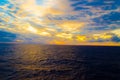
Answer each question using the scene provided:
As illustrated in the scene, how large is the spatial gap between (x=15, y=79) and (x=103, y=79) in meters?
22.9

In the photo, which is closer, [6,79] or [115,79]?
[6,79]

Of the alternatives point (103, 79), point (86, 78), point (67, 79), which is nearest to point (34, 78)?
point (67, 79)

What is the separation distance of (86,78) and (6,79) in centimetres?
2078

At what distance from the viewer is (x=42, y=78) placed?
36.8 meters

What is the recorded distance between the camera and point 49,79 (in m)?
36.2

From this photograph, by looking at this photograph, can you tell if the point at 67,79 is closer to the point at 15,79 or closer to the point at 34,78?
the point at 34,78

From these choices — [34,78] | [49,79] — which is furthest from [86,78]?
[34,78]

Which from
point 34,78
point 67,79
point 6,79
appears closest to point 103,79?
point 67,79

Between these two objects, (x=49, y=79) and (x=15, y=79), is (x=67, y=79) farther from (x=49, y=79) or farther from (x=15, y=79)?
(x=15, y=79)

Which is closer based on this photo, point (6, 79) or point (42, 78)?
point (6, 79)

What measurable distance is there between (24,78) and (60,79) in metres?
9.47

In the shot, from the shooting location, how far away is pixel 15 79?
34781 millimetres

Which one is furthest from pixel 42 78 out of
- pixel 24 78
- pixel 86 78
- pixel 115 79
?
pixel 115 79

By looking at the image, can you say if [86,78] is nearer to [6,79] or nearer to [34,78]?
[34,78]
